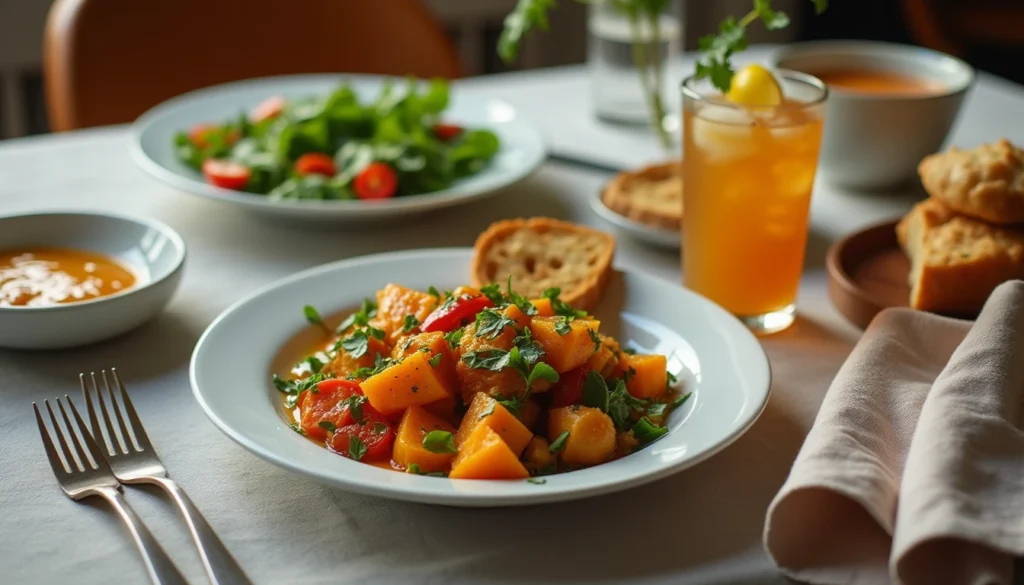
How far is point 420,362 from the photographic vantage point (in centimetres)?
134

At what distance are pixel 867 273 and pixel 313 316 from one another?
3.38 feet

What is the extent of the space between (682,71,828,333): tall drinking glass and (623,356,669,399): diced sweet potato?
1.29 ft

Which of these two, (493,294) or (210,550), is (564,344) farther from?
(210,550)

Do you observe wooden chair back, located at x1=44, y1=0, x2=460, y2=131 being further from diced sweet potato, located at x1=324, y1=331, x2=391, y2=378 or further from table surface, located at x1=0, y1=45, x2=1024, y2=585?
diced sweet potato, located at x1=324, y1=331, x2=391, y2=378

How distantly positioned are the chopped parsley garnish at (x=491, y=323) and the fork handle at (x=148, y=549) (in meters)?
0.47

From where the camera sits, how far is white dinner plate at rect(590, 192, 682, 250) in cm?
206

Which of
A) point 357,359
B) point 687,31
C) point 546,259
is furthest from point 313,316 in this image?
point 687,31

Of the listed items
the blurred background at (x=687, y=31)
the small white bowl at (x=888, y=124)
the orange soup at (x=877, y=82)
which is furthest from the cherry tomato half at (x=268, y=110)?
the blurred background at (x=687, y=31)

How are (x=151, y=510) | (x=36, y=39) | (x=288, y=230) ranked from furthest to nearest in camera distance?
1. (x=36, y=39)
2. (x=288, y=230)
3. (x=151, y=510)

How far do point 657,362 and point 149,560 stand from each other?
2.37 feet

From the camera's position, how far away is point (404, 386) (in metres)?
1.33

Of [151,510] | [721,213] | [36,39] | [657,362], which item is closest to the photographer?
[151,510]

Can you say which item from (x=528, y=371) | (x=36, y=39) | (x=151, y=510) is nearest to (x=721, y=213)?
(x=528, y=371)

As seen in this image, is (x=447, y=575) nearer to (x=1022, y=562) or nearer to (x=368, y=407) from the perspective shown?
(x=368, y=407)
